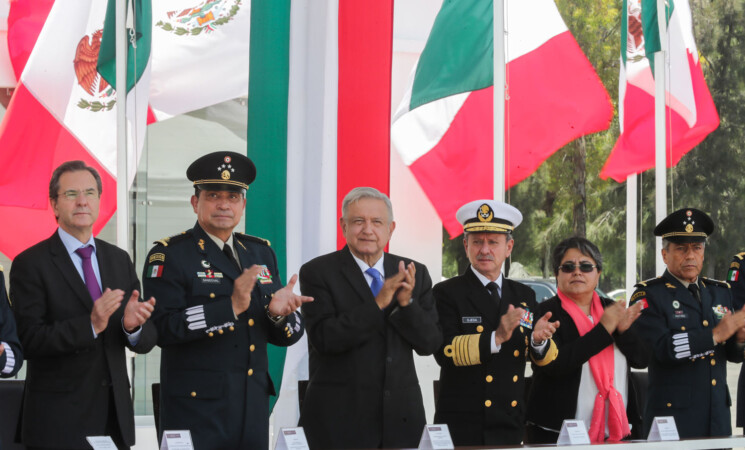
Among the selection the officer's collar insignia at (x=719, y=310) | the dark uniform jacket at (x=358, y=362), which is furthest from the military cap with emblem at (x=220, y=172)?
the officer's collar insignia at (x=719, y=310)

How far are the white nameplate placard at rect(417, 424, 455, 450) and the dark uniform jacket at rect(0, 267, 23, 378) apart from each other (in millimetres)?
1234

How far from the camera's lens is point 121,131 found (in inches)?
187

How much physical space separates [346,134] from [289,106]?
331mm

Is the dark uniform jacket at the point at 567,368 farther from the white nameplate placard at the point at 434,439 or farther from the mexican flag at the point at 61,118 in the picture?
the mexican flag at the point at 61,118

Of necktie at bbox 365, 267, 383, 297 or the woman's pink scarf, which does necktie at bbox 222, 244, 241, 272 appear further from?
the woman's pink scarf

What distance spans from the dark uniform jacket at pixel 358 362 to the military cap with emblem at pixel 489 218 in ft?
1.34

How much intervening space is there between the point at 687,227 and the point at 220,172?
1.95m

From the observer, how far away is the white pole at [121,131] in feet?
15.5

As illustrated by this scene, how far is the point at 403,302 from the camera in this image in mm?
3172

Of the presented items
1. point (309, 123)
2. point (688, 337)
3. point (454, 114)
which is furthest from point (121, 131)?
point (688, 337)

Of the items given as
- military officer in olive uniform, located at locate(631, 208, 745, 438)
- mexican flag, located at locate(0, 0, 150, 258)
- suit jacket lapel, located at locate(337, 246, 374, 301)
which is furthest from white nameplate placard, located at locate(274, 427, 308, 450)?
mexican flag, located at locate(0, 0, 150, 258)

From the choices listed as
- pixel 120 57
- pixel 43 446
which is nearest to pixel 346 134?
pixel 120 57

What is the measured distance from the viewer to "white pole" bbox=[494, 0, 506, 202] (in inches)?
201

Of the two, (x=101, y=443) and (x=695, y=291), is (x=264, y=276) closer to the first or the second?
(x=101, y=443)
